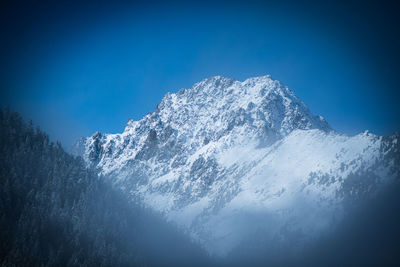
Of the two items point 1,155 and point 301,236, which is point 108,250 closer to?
point 1,155

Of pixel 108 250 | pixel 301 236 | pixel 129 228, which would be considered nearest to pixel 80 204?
pixel 108 250

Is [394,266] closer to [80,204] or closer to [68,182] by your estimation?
[80,204]

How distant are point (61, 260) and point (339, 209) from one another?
15920cm

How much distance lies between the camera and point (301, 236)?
18850cm

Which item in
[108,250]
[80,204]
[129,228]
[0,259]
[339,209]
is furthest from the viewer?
[339,209]

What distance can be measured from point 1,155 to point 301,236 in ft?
550

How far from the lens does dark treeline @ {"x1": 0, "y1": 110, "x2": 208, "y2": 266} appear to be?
99.1 metres

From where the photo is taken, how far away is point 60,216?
113 m

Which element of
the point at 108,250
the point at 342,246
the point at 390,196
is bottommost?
the point at 108,250

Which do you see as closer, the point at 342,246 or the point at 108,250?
the point at 108,250

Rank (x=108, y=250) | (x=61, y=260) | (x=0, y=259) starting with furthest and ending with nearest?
(x=108, y=250) < (x=61, y=260) < (x=0, y=259)

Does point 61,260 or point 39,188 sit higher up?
point 39,188

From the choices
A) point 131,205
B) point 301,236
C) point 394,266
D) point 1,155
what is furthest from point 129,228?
point 394,266

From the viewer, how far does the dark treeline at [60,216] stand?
325 feet
